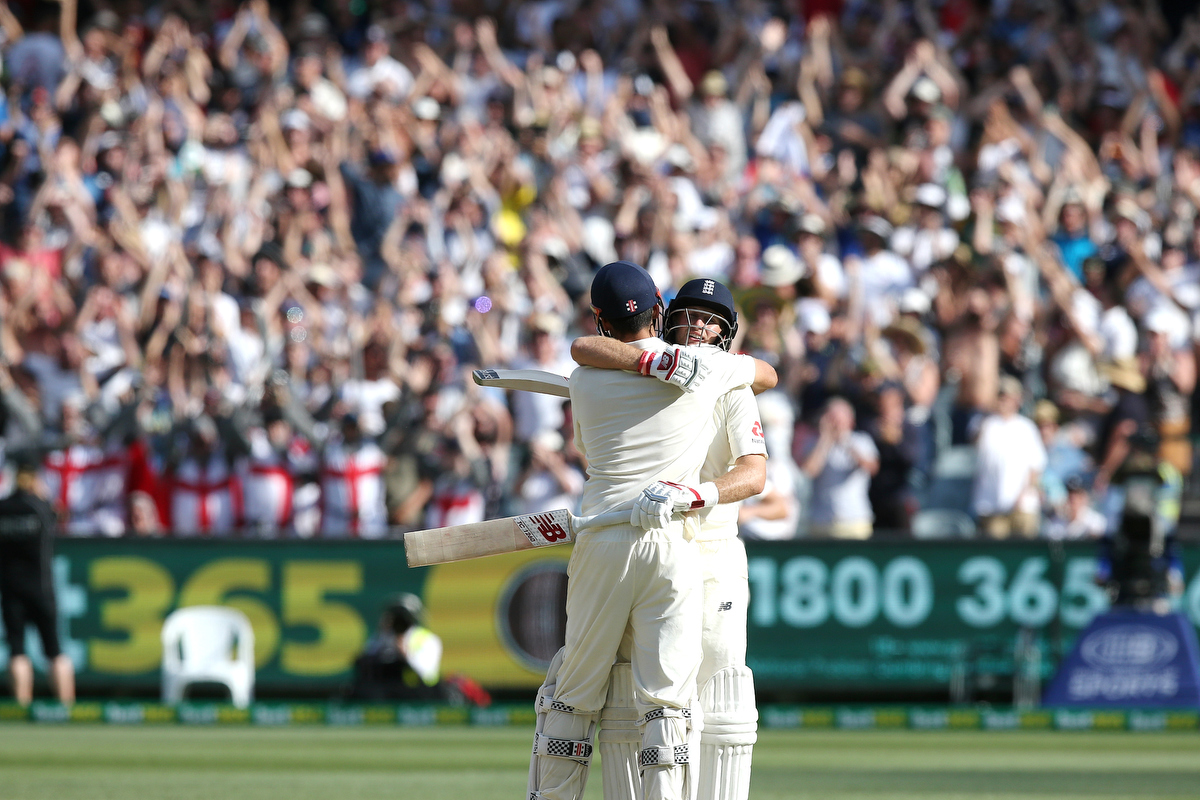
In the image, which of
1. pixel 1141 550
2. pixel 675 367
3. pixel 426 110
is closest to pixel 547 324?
pixel 426 110

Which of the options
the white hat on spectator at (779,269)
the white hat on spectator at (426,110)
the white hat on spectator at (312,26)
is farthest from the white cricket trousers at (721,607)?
the white hat on spectator at (312,26)

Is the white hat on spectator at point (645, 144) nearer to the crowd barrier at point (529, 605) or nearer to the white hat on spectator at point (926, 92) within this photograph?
the white hat on spectator at point (926, 92)

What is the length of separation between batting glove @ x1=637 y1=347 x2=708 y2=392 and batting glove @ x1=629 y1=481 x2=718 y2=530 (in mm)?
366

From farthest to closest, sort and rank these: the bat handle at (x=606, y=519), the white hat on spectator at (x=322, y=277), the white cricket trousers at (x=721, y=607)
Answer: the white hat on spectator at (x=322, y=277), the white cricket trousers at (x=721, y=607), the bat handle at (x=606, y=519)

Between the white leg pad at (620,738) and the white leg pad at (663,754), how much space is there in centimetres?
Result: 9

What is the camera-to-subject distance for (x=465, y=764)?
1141 centimetres

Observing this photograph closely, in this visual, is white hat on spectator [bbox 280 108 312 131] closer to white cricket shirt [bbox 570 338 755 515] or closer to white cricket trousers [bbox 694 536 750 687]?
white cricket trousers [bbox 694 536 750 687]

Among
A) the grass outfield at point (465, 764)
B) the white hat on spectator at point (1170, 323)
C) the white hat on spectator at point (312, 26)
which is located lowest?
the grass outfield at point (465, 764)

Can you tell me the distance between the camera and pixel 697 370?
19.9 feet

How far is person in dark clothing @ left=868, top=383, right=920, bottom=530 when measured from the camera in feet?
48.8

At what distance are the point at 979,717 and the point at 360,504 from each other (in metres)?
5.81

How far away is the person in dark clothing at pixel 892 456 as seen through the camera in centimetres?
1487

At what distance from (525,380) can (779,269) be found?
1017 cm

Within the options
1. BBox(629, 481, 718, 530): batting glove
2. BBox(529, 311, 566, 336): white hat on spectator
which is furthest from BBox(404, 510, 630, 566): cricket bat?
BBox(529, 311, 566, 336): white hat on spectator
